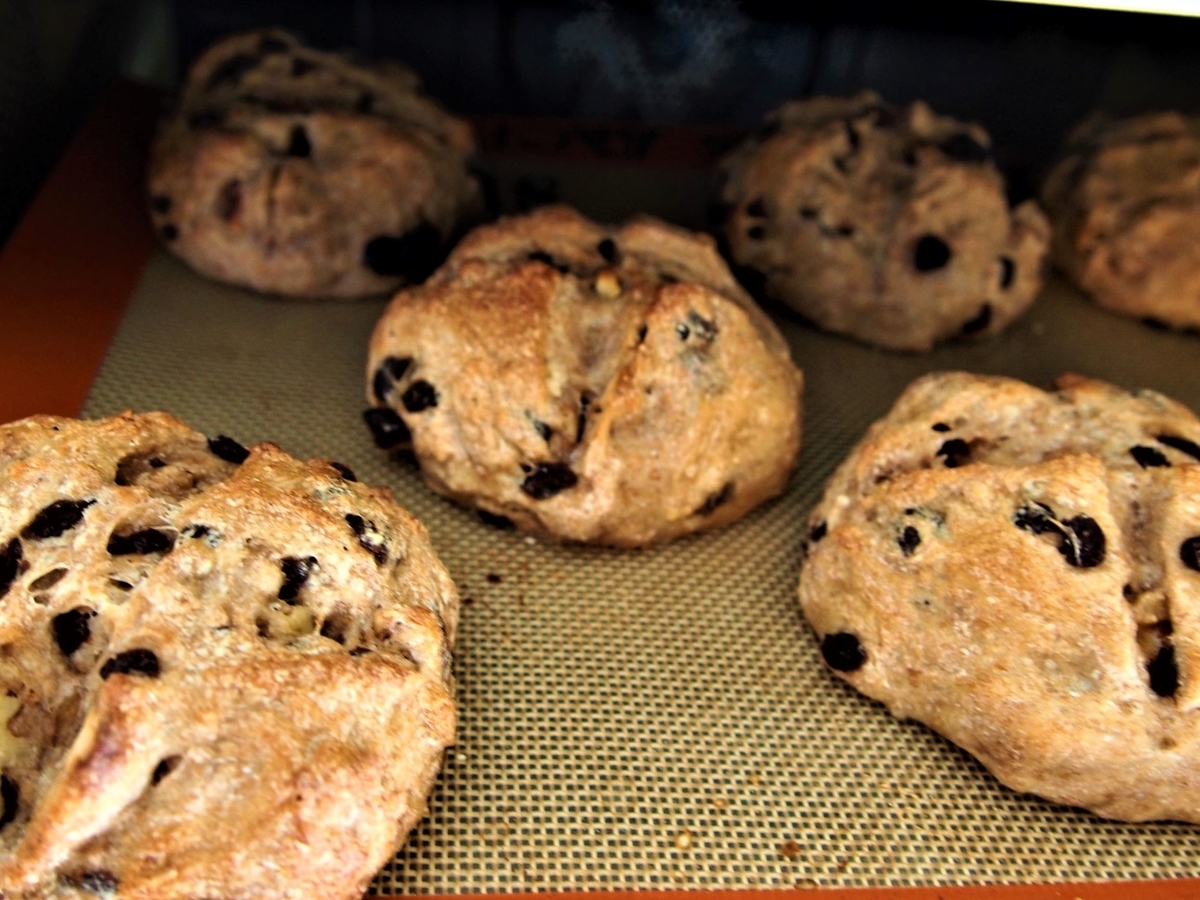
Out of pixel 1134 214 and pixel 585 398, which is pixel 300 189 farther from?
pixel 1134 214

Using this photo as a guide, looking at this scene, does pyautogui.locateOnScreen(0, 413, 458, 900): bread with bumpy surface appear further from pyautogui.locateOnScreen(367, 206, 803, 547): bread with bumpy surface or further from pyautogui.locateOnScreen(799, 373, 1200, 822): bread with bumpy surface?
pyautogui.locateOnScreen(799, 373, 1200, 822): bread with bumpy surface

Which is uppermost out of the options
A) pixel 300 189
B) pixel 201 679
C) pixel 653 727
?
pixel 300 189

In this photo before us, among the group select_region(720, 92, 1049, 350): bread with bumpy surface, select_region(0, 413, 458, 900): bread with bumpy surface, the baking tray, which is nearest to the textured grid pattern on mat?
the baking tray

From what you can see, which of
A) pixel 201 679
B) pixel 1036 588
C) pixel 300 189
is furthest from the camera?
pixel 300 189

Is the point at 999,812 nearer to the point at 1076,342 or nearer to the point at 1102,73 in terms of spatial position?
the point at 1076,342

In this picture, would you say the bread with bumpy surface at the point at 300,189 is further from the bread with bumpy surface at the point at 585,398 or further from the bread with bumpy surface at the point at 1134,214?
the bread with bumpy surface at the point at 1134,214

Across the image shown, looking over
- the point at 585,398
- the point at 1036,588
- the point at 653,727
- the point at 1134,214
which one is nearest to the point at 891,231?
the point at 1134,214
